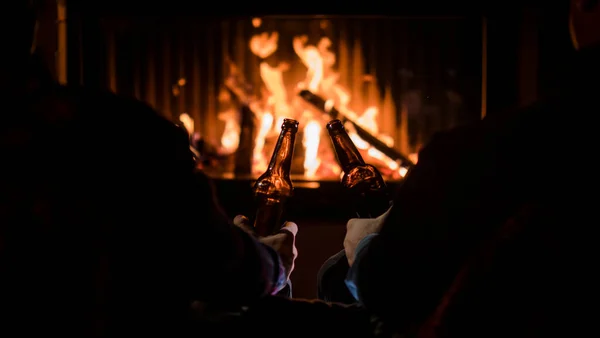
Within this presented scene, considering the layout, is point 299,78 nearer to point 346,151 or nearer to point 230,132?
point 230,132

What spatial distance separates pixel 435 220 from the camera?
0.94 m

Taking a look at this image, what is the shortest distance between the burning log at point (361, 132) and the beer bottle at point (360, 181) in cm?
154

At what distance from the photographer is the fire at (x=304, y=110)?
3.31 meters

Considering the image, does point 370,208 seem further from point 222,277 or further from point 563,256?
point 563,256

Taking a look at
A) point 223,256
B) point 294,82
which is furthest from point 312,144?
point 223,256

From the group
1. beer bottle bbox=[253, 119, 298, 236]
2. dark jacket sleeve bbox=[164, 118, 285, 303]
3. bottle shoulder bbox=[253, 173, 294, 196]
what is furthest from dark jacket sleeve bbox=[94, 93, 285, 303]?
bottle shoulder bbox=[253, 173, 294, 196]

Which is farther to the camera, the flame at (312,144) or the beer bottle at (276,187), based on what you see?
the flame at (312,144)

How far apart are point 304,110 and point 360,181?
172 centimetres

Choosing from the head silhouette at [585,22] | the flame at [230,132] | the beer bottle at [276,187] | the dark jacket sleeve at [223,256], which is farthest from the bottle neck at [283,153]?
the flame at [230,132]

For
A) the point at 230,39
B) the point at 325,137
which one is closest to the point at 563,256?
the point at 325,137

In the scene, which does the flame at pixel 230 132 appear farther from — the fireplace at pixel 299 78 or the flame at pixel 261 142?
the flame at pixel 261 142

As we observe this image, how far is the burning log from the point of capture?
10.7 feet

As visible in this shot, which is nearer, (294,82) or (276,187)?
(276,187)

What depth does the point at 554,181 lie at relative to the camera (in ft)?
2.92
